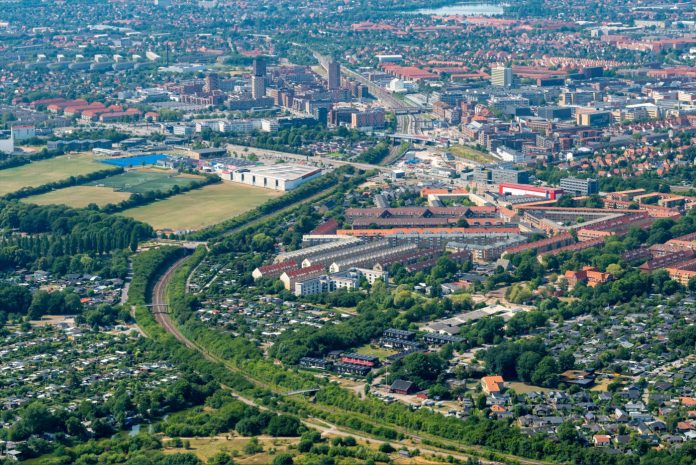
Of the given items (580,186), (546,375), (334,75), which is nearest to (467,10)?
(334,75)

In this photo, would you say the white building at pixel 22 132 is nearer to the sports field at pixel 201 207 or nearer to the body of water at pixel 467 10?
the sports field at pixel 201 207

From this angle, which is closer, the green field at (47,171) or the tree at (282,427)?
the tree at (282,427)

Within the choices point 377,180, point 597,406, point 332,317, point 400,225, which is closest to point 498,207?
point 400,225

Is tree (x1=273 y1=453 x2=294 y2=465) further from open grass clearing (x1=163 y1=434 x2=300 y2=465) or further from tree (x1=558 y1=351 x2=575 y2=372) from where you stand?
tree (x1=558 y1=351 x2=575 y2=372)

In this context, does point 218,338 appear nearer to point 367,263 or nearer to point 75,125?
point 367,263

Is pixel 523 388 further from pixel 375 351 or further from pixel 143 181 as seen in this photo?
pixel 143 181

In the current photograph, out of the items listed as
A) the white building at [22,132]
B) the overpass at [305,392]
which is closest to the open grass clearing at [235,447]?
the overpass at [305,392]
